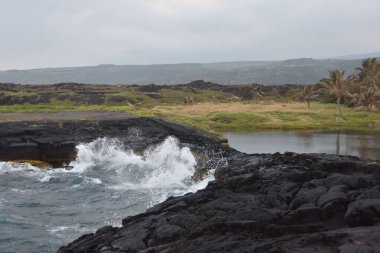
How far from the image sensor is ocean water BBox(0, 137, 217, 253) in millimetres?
21184

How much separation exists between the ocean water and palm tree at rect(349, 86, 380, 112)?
1884 inches

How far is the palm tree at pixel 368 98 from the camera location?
76000 mm

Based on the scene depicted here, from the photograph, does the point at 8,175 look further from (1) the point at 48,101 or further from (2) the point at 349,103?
(2) the point at 349,103

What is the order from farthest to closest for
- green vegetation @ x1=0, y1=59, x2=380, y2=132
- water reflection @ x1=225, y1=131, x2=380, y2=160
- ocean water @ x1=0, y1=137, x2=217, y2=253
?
green vegetation @ x1=0, y1=59, x2=380, y2=132
water reflection @ x1=225, y1=131, x2=380, y2=160
ocean water @ x1=0, y1=137, x2=217, y2=253

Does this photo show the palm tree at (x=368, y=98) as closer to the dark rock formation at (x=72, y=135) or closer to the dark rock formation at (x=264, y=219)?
the dark rock formation at (x=72, y=135)

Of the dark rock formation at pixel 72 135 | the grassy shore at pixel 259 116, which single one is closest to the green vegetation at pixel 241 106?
the grassy shore at pixel 259 116

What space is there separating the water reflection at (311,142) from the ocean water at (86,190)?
38.0 feet

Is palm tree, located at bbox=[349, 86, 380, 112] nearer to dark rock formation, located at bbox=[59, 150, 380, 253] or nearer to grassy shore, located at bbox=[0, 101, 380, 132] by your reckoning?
grassy shore, located at bbox=[0, 101, 380, 132]

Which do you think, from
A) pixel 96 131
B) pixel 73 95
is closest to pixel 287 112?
pixel 73 95

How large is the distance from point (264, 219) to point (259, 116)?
195ft

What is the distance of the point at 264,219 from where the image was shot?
15.0 m

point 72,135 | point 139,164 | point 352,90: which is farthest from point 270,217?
point 352,90

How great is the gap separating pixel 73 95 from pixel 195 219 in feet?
244

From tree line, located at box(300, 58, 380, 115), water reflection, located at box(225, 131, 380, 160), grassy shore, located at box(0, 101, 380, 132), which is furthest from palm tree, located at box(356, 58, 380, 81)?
water reflection, located at box(225, 131, 380, 160)
